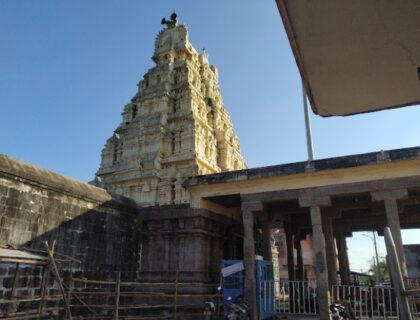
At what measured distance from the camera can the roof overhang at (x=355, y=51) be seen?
1922 mm

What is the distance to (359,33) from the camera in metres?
2.11

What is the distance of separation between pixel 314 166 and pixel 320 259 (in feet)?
8.20

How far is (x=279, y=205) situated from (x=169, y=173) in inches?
618

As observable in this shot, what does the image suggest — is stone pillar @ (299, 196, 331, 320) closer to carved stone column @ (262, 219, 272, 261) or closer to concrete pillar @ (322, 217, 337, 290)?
concrete pillar @ (322, 217, 337, 290)

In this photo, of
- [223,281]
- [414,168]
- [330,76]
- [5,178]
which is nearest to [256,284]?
[223,281]

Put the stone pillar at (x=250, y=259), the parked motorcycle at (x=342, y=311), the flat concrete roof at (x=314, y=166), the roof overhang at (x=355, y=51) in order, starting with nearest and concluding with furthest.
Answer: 1. the roof overhang at (x=355, y=51)
2. the parked motorcycle at (x=342, y=311)
3. the flat concrete roof at (x=314, y=166)
4. the stone pillar at (x=250, y=259)

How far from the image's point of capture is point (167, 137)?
28688 millimetres

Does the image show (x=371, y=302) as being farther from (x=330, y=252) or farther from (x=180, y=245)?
A: (x=180, y=245)

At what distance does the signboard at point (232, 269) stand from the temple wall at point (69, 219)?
2.71 metres

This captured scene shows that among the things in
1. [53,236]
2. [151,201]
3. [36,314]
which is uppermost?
[151,201]

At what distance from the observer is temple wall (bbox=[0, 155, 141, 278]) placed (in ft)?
22.6

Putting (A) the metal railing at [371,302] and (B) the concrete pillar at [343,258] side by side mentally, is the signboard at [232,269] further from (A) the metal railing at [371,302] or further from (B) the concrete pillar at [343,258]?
(B) the concrete pillar at [343,258]

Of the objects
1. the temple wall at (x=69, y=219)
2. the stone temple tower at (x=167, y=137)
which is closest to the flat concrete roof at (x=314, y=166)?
the temple wall at (x=69, y=219)

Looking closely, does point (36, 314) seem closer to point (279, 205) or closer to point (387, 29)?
point (387, 29)
